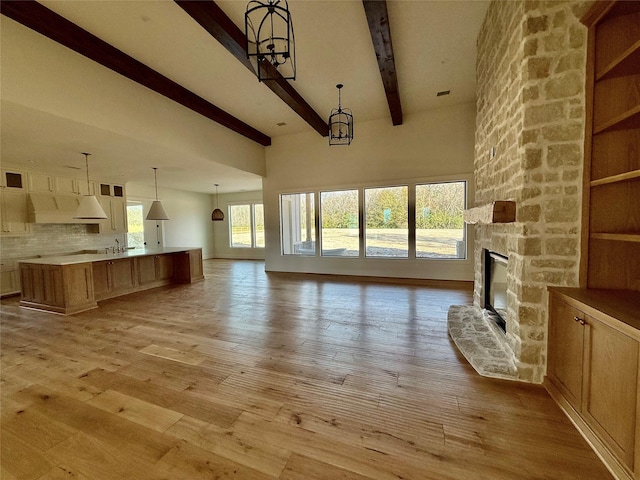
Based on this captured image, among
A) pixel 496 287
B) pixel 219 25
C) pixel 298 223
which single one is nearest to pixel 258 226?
pixel 298 223

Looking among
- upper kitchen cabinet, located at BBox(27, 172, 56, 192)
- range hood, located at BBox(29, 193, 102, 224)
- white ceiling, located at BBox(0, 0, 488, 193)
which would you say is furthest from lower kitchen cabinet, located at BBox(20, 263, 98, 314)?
upper kitchen cabinet, located at BBox(27, 172, 56, 192)

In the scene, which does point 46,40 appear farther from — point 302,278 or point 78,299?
point 302,278

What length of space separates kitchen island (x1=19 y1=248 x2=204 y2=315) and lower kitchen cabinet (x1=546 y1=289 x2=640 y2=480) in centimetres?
616

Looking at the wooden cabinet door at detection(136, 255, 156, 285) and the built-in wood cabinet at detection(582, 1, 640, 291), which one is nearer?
the built-in wood cabinet at detection(582, 1, 640, 291)

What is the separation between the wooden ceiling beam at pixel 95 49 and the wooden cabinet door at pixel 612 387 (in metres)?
5.57

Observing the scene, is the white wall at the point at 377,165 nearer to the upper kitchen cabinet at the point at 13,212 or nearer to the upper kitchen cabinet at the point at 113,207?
the upper kitchen cabinet at the point at 113,207

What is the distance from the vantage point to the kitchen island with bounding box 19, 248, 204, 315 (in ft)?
14.2

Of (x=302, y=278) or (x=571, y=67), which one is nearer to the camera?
(x=571, y=67)

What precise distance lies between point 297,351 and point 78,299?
4000mm

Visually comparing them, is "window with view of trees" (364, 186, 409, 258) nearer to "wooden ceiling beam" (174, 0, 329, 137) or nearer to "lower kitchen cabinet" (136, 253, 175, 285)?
"wooden ceiling beam" (174, 0, 329, 137)

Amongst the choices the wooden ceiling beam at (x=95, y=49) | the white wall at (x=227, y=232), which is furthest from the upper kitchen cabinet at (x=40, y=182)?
the white wall at (x=227, y=232)

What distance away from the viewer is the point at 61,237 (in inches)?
258

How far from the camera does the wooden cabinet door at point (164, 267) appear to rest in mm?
6211

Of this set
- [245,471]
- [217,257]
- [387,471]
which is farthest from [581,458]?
[217,257]
